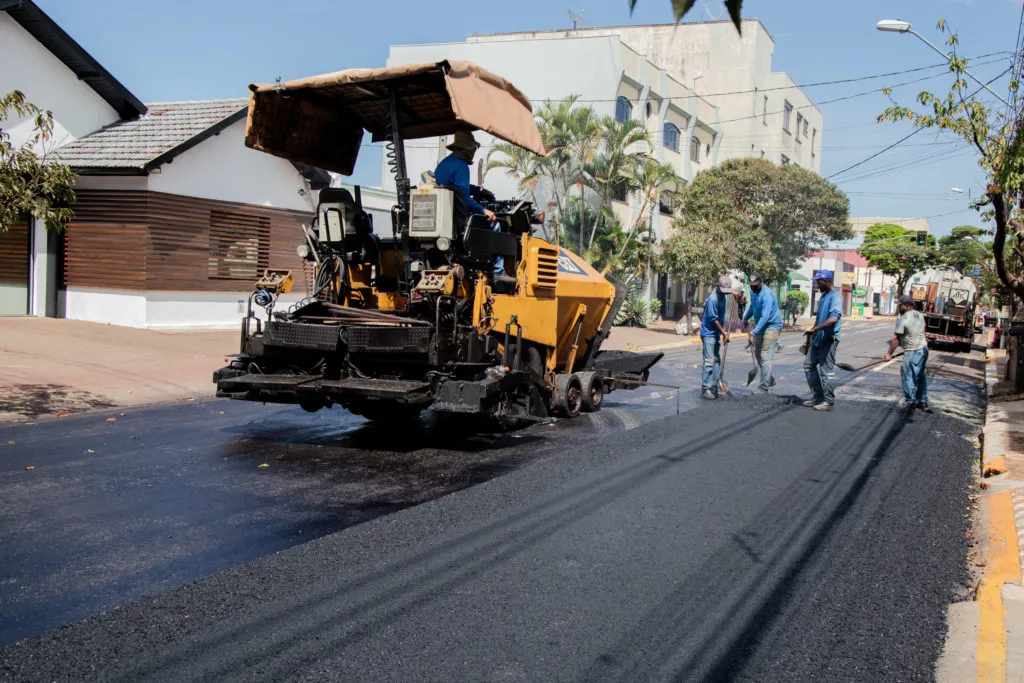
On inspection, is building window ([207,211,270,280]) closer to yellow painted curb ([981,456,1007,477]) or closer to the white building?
the white building

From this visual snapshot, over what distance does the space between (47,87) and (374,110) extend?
11129mm

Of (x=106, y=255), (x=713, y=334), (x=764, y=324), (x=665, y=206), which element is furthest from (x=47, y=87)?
(x=665, y=206)

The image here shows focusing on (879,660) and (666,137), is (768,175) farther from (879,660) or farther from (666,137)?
(879,660)

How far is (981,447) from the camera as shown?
9516 millimetres

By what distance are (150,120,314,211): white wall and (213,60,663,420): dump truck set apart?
7889 millimetres

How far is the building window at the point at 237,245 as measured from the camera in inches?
709

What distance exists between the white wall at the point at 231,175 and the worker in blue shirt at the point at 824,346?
31.1ft

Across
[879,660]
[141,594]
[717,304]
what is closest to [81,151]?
[717,304]

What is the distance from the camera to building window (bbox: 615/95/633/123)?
3272cm

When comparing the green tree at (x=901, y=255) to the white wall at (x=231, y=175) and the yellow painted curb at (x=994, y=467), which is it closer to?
the white wall at (x=231, y=175)

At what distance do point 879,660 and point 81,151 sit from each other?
17206mm

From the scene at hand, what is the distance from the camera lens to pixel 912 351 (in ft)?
39.2

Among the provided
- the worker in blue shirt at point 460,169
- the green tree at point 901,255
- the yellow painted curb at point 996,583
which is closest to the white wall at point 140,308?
the worker in blue shirt at point 460,169

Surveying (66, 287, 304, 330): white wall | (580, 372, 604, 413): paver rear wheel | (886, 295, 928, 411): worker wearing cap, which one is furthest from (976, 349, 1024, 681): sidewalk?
(66, 287, 304, 330): white wall
